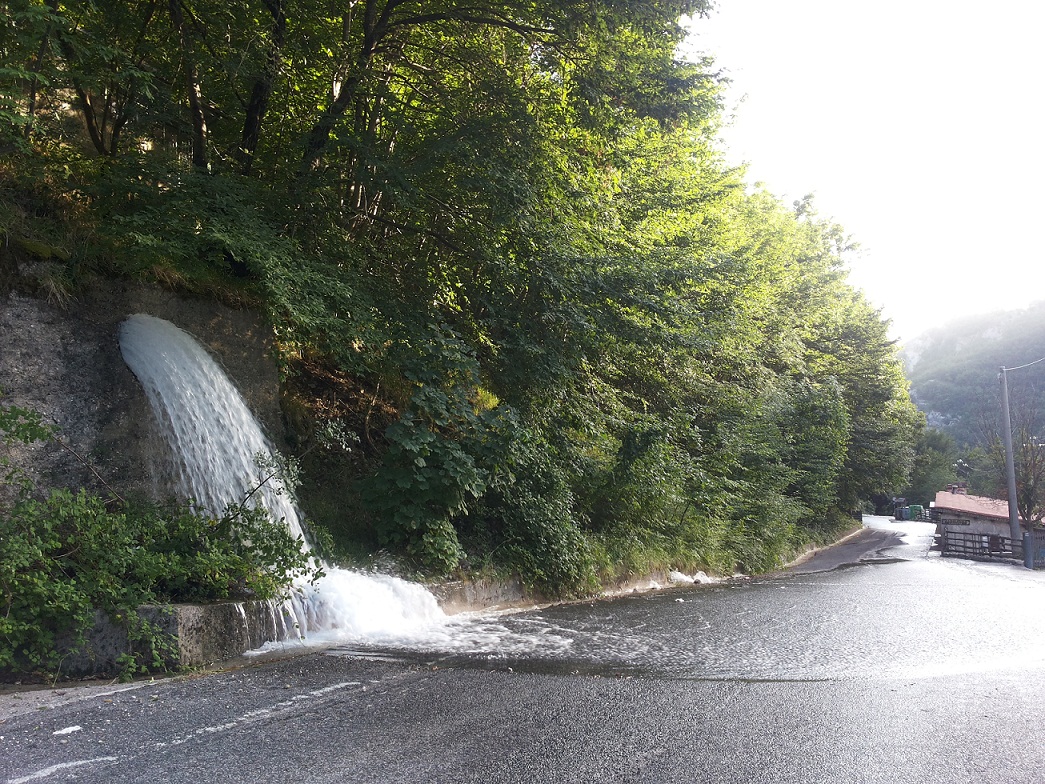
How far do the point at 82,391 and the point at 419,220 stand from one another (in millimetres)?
5443

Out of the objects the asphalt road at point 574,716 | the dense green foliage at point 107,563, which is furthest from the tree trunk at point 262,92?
the asphalt road at point 574,716

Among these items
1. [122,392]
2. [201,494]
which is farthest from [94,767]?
[122,392]

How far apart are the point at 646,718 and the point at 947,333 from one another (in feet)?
Answer: 642

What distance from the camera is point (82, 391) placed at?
23.0ft

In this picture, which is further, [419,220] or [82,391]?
[419,220]

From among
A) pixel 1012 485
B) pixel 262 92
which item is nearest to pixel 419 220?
pixel 262 92

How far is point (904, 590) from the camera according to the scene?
1289 centimetres

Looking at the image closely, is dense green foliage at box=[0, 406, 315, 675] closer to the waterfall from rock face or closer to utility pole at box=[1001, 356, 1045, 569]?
the waterfall from rock face

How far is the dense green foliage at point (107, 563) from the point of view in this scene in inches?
201

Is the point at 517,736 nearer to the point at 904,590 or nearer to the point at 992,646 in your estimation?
the point at 992,646

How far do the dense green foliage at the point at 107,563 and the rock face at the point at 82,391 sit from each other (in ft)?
0.93

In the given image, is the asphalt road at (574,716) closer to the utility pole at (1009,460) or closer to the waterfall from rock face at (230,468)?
the waterfall from rock face at (230,468)

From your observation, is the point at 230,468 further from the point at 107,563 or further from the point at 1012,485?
the point at 1012,485

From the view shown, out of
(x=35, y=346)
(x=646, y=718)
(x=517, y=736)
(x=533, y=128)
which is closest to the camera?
(x=517, y=736)
